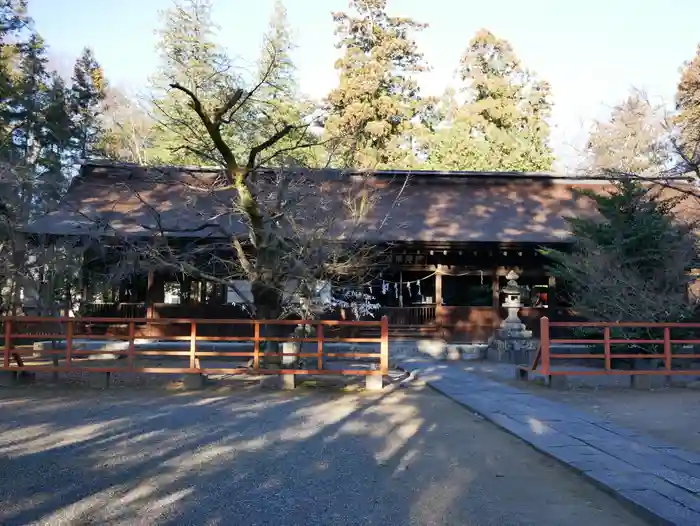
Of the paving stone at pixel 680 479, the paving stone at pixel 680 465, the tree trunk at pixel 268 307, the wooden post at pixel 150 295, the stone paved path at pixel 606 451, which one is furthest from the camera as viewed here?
the wooden post at pixel 150 295

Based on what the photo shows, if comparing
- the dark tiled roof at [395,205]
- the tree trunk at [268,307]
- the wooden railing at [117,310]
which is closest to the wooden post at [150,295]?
the wooden railing at [117,310]

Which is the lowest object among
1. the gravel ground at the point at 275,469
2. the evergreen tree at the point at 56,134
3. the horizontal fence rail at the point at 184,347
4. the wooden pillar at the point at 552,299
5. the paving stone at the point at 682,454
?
the gravel ground at the point at 275,469

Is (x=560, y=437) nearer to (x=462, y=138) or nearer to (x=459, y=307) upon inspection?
(x=459, y=307)

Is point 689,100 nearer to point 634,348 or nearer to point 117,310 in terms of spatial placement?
point 634,348

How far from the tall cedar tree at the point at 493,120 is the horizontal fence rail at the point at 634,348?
19810 millimetres

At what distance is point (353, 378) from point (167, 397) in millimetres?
4054

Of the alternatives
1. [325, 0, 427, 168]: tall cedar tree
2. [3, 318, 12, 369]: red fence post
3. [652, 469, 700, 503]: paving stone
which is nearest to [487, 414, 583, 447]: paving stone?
[652, 469, 700, 503]: paving stone

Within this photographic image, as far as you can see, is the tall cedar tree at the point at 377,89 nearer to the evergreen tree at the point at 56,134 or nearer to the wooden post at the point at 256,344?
the evergreen tree at the point at 56,134

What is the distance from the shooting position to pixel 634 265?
47.3 feet

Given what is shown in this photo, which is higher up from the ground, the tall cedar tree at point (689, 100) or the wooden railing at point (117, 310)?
the tall cedar tree at point (689, 100)

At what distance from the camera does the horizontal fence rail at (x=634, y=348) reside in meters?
11.9

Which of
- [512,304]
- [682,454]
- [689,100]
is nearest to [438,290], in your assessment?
[512,304]

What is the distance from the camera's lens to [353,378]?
1313 centimetres

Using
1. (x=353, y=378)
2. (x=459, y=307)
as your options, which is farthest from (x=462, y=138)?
(x=353, y=378)
